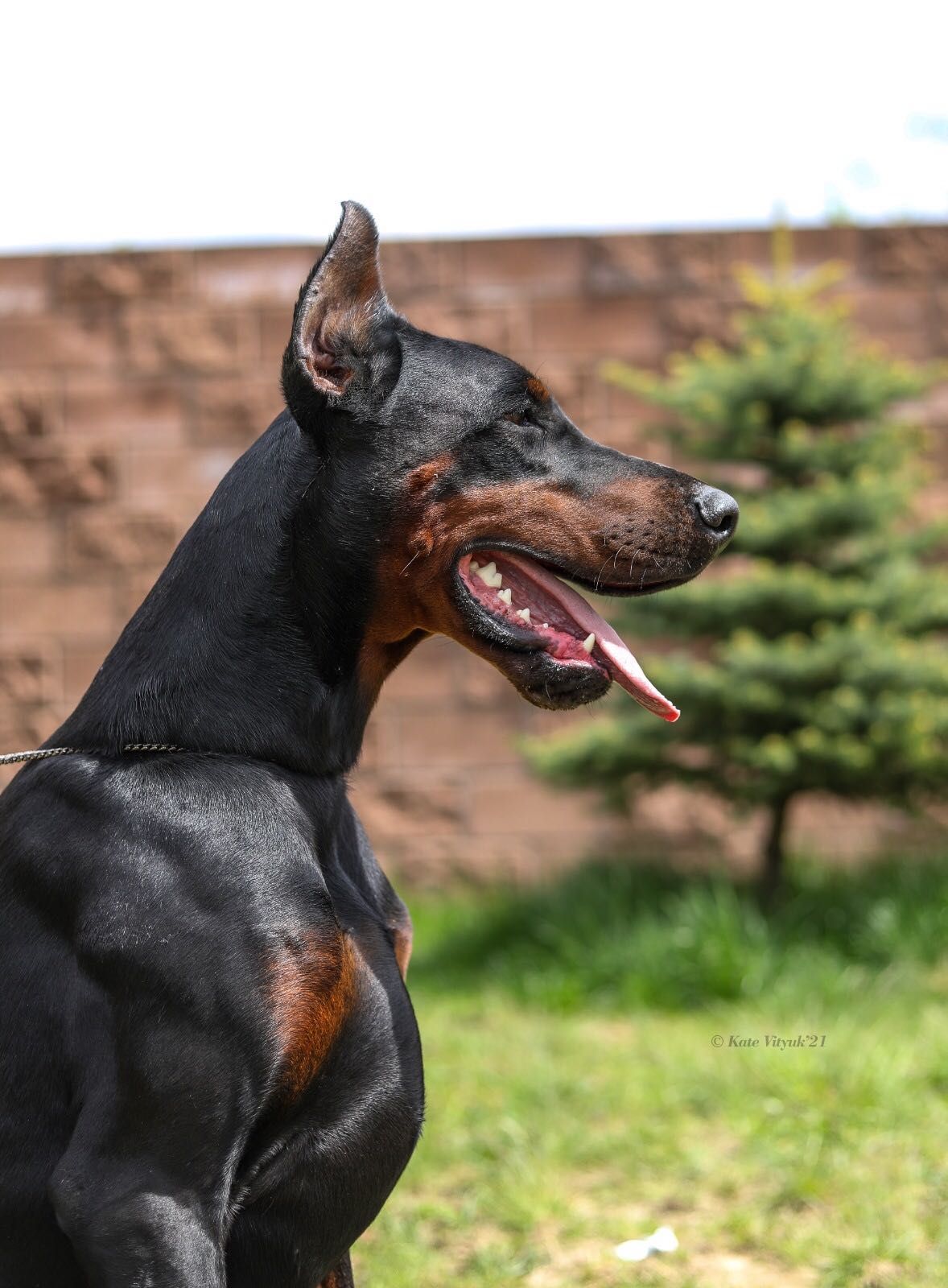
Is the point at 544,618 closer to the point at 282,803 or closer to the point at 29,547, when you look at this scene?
the point at 282,803

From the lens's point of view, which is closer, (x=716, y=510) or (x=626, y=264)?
(x=716, y=510)

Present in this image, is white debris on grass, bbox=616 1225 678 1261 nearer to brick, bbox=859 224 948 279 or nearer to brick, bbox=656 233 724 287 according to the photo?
brick, bbox=656 233 724 287

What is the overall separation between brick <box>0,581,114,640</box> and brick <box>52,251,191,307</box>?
57.6 inches

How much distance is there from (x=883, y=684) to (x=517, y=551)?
3933 mm

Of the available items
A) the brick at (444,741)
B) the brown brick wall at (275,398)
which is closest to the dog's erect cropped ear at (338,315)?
the brown brick wall at (275,398)

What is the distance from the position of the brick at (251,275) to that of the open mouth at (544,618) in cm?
522

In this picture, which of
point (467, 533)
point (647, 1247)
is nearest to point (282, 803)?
point (467, 533)

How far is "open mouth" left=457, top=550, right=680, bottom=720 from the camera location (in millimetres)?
2447

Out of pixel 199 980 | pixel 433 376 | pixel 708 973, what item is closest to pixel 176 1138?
pixel 199 980

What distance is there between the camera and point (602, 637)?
252cm

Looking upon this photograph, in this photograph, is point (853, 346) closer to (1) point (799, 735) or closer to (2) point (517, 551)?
(1) point (799, 735)

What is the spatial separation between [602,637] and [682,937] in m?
3.59

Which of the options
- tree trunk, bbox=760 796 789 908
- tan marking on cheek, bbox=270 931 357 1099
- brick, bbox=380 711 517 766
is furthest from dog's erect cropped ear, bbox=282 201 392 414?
brick, bbox=380 711 517 766

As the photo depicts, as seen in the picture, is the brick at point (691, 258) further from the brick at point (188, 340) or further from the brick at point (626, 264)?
the brick at point (188, 340)
